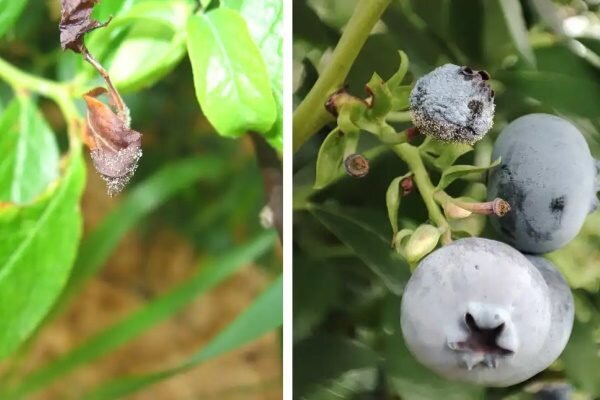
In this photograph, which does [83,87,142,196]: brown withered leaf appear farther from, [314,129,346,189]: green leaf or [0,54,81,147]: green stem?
[314,129,346,189]: green leaf

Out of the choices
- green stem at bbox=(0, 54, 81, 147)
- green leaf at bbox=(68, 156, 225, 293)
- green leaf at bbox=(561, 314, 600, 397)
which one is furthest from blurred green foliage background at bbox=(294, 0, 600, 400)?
green stem at bbox=(0, 54, 81, 147)

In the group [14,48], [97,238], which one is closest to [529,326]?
[97,238]

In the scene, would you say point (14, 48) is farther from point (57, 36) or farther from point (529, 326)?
point (529, 326)

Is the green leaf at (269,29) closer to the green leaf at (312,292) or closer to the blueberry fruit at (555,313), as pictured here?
the green leaf at (312,292)

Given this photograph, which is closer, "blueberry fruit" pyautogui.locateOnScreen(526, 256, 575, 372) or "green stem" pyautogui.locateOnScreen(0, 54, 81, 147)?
"blueberry fruit" pyautogui.locateOnScreen(526, 256, 575, 372)

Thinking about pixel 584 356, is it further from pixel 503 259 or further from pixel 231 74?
pixel 231 74

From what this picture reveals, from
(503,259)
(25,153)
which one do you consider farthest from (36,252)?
(503,259)
